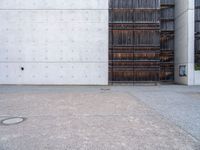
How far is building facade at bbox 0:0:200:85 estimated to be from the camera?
1648 centimetres

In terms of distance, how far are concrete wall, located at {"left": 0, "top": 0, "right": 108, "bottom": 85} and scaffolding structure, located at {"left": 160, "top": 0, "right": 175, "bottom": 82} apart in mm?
7329

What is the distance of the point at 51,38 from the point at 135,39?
8595mm

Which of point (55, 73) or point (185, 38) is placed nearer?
point (185, 38)

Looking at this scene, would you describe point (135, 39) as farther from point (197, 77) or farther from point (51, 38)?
point (51, 38)

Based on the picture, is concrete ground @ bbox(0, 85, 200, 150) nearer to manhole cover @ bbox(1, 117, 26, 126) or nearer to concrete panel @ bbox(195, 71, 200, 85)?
manhole cover @ bbox(1, 117, 26, 126)

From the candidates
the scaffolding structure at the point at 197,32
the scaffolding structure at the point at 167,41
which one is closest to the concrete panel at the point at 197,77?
the scaffolding structure at the point at 197,32

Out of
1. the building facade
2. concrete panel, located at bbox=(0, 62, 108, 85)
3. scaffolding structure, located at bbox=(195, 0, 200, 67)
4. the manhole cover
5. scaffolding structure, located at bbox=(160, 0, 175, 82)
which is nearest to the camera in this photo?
the manhole cover

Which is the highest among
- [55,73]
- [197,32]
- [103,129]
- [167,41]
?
[197,32]

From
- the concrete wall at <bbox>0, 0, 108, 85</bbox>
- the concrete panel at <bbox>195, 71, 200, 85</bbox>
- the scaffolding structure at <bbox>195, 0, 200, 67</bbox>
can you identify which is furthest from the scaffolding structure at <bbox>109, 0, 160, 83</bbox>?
the scaffolding structure at <bbox>195, 0, 200, 67</bbox>

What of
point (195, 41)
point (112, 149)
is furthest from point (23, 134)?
point (195, 41)

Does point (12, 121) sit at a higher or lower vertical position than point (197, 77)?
lower

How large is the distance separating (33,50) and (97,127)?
14108mm

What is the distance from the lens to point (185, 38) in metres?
16.6

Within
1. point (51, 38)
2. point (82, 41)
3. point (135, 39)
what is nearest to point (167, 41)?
point (135, 39)
